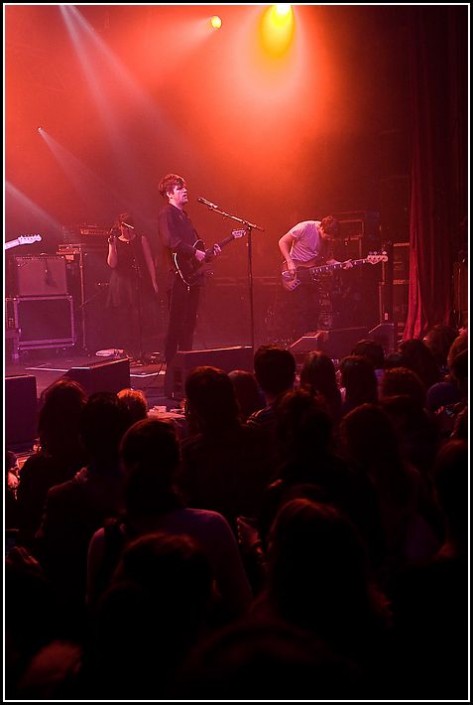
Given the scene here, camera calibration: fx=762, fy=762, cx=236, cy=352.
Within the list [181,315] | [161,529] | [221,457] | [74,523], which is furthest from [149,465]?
[181,315]

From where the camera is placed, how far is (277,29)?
10828 mm

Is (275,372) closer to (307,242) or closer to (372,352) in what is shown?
(372,352)

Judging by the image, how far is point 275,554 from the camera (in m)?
1.43

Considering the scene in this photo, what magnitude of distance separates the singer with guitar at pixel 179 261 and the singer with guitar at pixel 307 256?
295cm

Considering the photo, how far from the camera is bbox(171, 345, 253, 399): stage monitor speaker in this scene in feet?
20.6

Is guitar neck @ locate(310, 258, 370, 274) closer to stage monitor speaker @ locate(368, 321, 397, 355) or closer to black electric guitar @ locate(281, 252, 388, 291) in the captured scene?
black electric guitar @ locate(281, 252, 388, 291)

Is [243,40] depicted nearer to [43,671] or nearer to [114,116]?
[114,116]

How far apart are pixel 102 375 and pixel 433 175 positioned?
5430 mm

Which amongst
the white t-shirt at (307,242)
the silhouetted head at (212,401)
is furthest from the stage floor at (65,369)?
the silhouetted head at (212,401)

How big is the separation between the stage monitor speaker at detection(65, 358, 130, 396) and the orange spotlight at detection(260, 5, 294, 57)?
6585 millimetres

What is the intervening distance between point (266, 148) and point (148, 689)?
12358 mm

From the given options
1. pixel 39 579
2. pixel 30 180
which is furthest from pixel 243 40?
pixel 39 579

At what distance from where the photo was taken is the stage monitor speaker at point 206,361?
627cm

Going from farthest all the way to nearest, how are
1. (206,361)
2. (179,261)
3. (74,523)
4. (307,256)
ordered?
(307,256)
(179,261)
(206,361)
(74,523)
